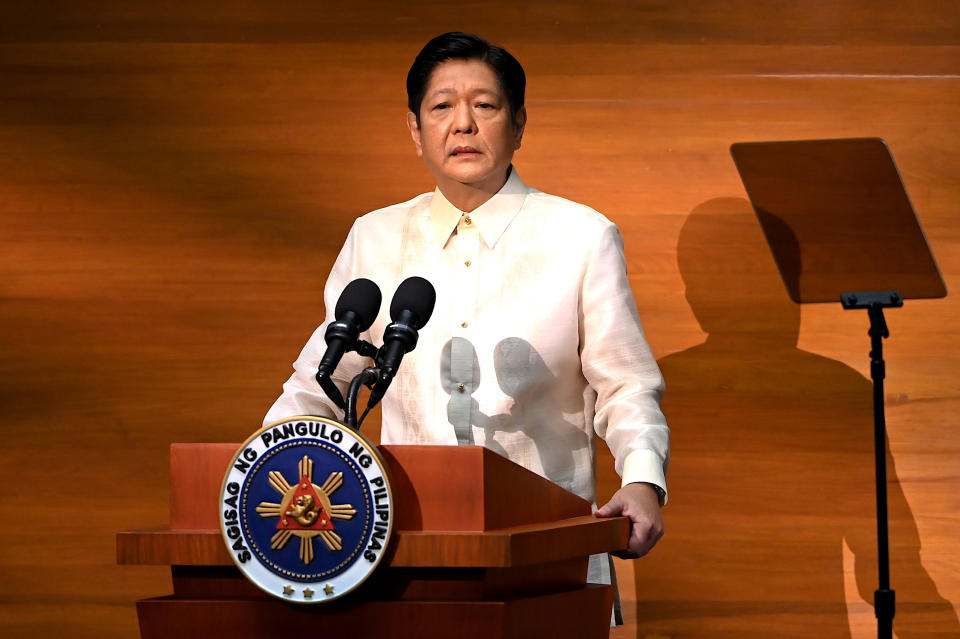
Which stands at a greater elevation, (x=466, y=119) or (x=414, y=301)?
(x=466, y=119)

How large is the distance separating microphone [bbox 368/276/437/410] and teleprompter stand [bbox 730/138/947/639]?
4.61 feet

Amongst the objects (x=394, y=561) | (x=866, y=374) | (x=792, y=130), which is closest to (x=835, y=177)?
(x=792, y=130)

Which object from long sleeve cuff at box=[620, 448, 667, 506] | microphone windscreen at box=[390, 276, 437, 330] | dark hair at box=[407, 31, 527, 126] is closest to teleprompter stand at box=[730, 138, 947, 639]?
dark hair at box=[407, 31, 527, 126]

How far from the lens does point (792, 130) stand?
2.95 metres

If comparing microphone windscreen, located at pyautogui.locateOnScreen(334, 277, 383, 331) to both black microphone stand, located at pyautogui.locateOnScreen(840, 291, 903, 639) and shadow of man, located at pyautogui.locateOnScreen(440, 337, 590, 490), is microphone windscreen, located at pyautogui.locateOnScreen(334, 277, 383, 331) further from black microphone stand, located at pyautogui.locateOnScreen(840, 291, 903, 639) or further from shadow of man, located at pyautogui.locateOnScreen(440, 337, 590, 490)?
black microphone stand, located at pyautogui.locateOnScreen(840, 291, 903, 639)

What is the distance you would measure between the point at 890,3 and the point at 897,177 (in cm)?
67

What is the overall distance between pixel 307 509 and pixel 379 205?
1.87 meters

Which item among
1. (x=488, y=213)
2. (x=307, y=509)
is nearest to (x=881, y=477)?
(x=488, y=213)

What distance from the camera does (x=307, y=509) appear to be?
1.20m

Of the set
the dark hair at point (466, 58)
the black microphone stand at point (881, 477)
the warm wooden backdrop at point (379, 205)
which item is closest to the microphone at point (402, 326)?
the dark hair at point (466, 58)

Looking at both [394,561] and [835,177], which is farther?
[835,177]

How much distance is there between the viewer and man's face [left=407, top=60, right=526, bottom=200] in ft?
6.54

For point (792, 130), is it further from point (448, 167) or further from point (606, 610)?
point (606, 610)

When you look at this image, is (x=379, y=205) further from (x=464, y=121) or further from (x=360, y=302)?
(x=360, y=302)
